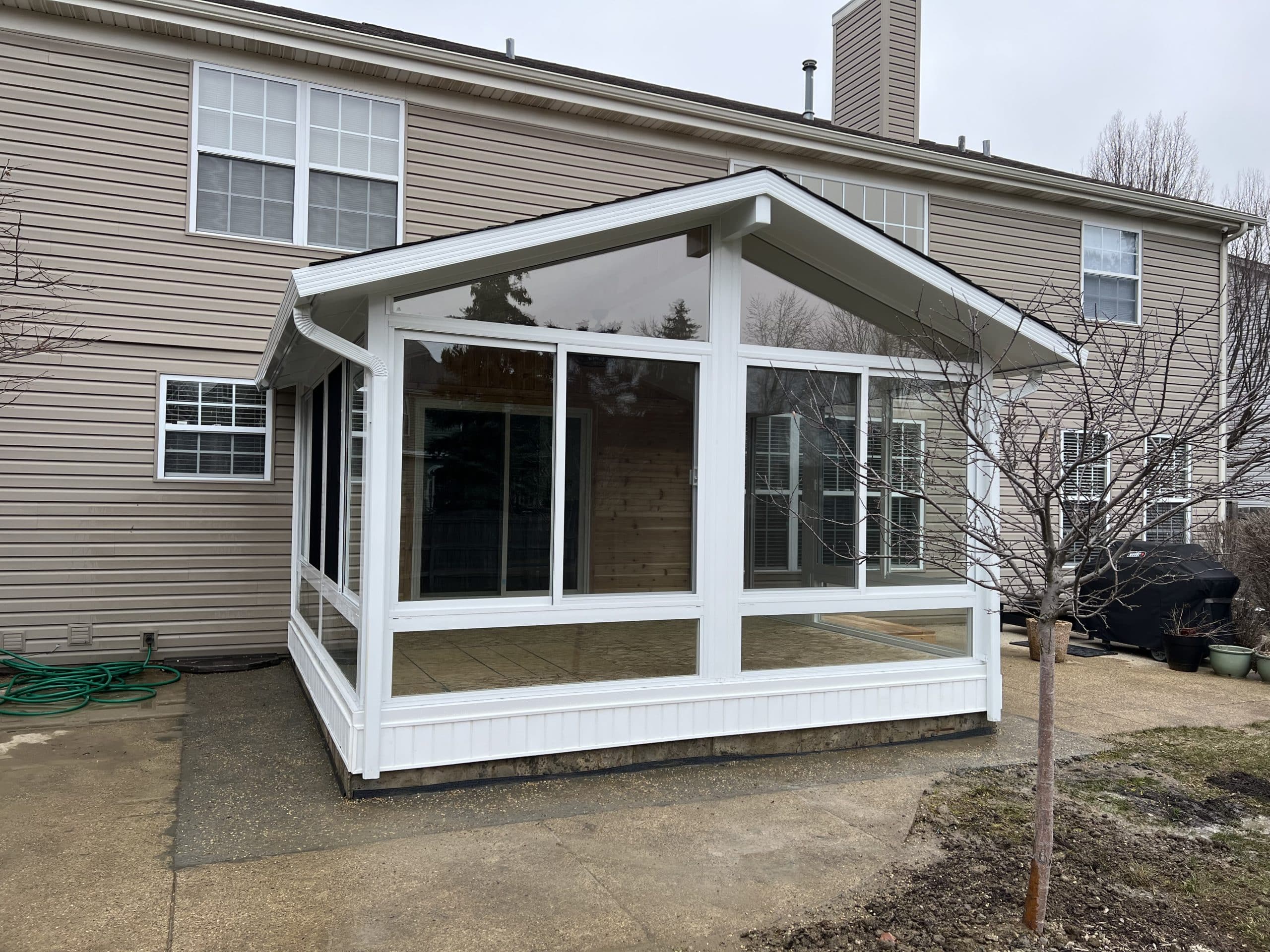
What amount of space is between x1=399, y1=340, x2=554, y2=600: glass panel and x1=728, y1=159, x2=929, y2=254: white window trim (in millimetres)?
5330

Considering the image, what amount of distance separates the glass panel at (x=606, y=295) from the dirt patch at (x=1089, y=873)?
2.84 meters

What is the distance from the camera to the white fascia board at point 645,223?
13.1 feet

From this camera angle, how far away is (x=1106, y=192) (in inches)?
419

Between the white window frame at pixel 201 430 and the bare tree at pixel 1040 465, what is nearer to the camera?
the bare tree at pixel 1040 465

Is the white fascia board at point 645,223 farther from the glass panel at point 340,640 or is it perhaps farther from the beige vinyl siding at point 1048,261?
the beige vinyl siding at point 1048,261

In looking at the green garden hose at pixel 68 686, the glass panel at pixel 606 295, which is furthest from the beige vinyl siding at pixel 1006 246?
the green garden hose at pixel 68 686

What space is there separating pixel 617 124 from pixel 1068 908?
7.42 metres

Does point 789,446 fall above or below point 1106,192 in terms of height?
below

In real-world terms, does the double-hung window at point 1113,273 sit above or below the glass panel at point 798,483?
above

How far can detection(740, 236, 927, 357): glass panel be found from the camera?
512cm

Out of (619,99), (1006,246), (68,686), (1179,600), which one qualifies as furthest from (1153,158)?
(68,686)

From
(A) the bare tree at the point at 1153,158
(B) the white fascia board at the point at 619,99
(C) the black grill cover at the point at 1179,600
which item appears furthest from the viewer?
(A) the bare tree at the point at 1153,158

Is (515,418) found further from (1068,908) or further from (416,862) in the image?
(1068,908)

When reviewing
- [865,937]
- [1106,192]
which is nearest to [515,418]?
[865,937]
